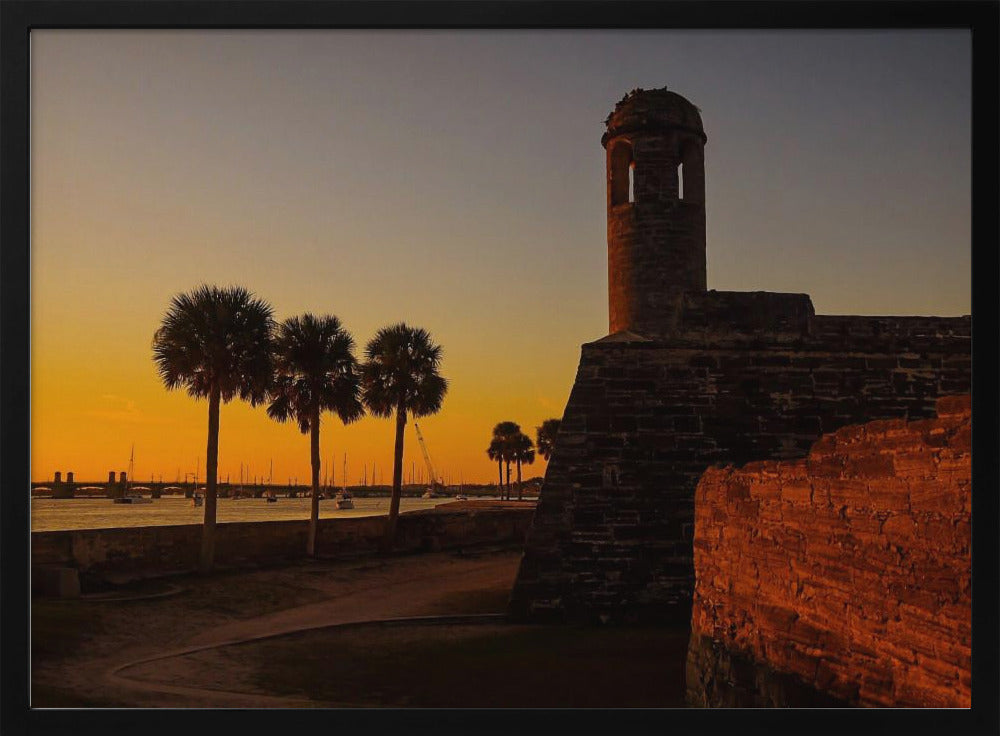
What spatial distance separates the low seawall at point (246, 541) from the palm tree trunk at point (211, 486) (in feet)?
1.23

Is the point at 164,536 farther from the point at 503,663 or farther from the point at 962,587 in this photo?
the point at 962,587

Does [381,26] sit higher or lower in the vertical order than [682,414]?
higher

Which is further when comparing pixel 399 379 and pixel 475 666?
pixel 399 379

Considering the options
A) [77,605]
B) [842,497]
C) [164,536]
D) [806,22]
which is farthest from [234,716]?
[164,536]

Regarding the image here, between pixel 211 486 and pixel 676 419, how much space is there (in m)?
11.6

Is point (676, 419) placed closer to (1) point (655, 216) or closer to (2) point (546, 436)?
(1) point (655, 216)

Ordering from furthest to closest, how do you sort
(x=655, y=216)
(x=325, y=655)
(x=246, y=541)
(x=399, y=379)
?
(x=399, y=379) → (x=246, y=541) → (x=655, y=216) → (x=325, y=655)

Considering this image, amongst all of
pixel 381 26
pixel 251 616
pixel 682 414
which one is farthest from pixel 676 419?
pixel 381 26

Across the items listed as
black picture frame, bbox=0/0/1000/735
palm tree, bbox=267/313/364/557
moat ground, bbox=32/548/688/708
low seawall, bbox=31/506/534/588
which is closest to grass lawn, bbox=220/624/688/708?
moat ground, bbox=32/548/688/708

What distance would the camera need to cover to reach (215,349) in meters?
24.0

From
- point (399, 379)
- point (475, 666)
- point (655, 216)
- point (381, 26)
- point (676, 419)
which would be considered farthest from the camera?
point (399, 379)

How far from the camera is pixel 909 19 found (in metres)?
6.52

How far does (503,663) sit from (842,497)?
6.47m

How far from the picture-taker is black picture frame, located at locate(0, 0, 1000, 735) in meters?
6.33
